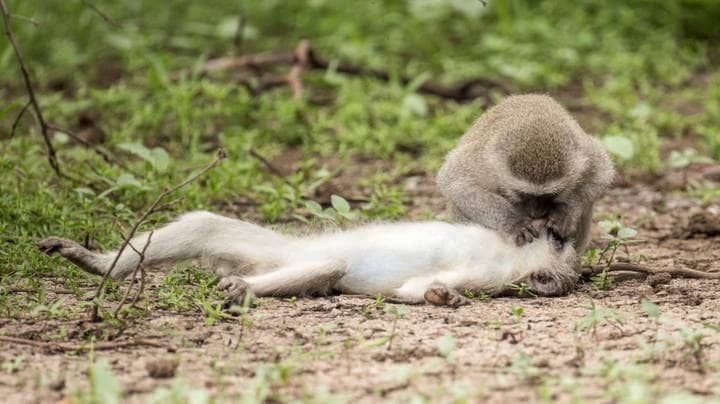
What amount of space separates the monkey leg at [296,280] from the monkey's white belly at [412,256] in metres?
Answer: 0.10

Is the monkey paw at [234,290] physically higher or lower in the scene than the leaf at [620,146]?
lower

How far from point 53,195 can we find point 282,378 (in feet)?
10.6

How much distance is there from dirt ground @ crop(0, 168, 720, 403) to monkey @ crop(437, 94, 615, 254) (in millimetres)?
600

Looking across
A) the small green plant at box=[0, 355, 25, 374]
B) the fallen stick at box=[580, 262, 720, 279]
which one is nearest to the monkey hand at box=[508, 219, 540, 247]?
the fallen stick at box=[580, 262, 720, 279]

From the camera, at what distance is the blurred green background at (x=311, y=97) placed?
262 inches

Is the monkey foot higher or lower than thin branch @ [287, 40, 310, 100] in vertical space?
lower

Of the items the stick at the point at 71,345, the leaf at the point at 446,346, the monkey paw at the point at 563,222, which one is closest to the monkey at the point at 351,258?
the monkey paw at the point at 563,222

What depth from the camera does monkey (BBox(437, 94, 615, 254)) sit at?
218 inches

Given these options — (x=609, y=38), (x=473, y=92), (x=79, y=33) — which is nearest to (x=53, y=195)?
(x=473, y=92)

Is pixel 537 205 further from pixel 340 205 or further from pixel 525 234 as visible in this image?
pixel 340 205

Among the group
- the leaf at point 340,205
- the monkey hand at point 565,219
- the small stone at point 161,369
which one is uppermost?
the monkey hand at point 565,219

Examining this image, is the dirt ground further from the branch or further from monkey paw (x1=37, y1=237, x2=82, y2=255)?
the branch

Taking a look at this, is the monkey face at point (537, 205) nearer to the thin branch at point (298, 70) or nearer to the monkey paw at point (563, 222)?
the monkey paw at point (563, 222)

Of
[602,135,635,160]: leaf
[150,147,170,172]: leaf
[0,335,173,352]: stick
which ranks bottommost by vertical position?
[0,335,173,352]: stick
